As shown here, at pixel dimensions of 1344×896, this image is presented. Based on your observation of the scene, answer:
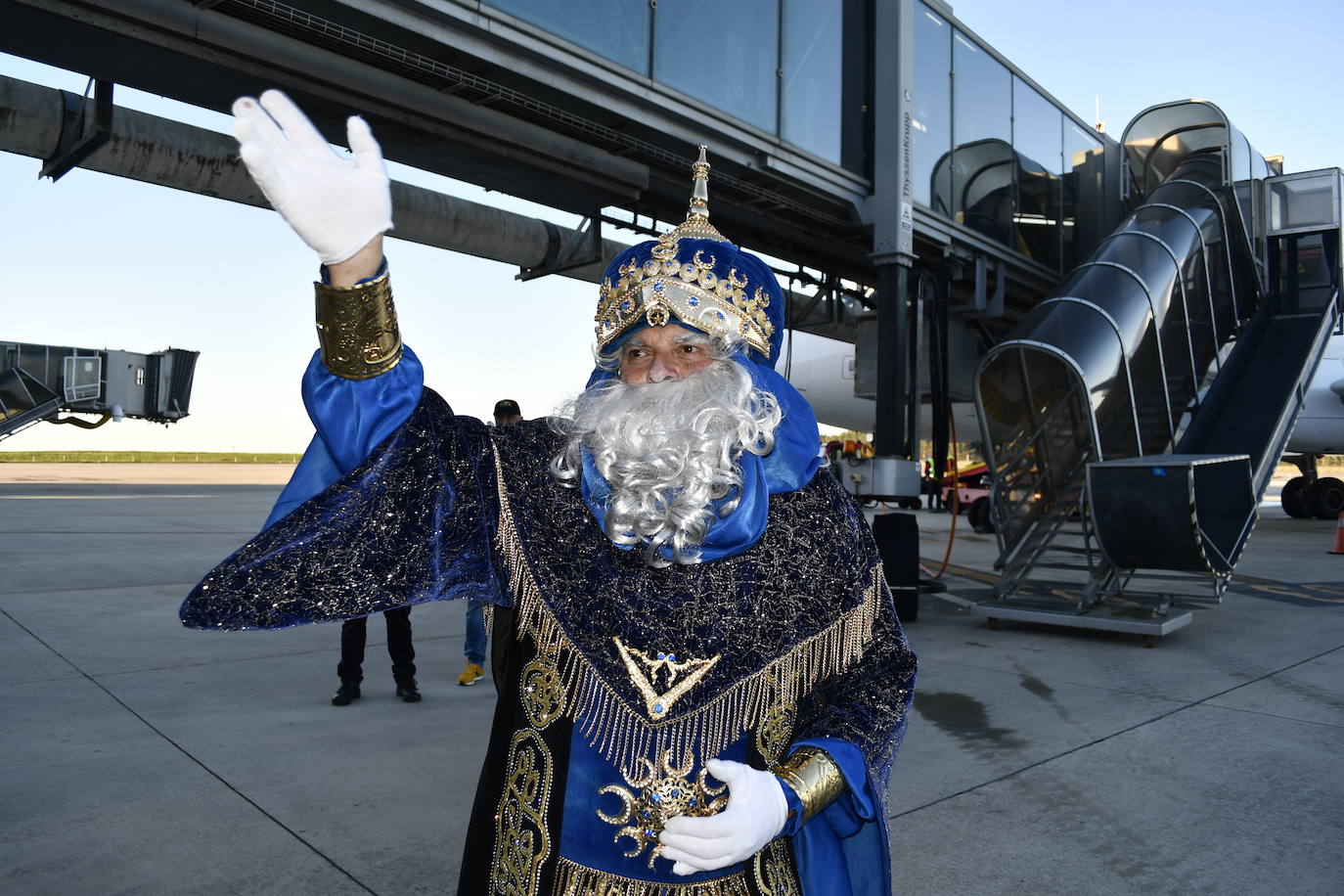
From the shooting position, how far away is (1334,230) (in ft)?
40.5

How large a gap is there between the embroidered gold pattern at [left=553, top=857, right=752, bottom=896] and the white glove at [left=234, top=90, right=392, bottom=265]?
1106 mm

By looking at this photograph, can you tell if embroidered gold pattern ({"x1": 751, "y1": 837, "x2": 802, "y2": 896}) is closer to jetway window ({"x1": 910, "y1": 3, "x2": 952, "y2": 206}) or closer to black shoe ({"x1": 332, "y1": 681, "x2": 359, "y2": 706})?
black shoe ({"x1": 332, "y1": 681, "x2": 359, "y2": 706})

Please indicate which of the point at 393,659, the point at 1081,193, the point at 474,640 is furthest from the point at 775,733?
the point at 1081,193

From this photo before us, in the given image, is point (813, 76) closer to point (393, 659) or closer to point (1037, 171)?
point (1037, 171)

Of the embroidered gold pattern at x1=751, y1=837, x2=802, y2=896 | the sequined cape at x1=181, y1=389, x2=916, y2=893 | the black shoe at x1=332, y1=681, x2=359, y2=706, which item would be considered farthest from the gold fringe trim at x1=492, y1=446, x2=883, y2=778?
the black shoe at x1=332, y1=681, x2=359, y2=706

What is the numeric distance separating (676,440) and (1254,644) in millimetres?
7620

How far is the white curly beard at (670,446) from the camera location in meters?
1.62

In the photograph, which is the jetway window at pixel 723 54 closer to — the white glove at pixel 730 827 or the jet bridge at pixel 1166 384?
the jet bridge at pixel 1166 384

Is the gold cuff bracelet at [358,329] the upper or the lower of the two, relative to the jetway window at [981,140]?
lower

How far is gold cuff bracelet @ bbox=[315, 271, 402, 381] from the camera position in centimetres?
141

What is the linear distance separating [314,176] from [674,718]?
102 cm

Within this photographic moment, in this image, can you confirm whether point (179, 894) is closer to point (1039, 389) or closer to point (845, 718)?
point (845, 718)

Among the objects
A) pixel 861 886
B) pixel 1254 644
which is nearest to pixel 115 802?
pixel 861 886

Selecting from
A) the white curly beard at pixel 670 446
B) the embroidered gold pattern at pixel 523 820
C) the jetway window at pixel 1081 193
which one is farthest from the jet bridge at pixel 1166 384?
the embroidered gold pattern at pixel 523 820
